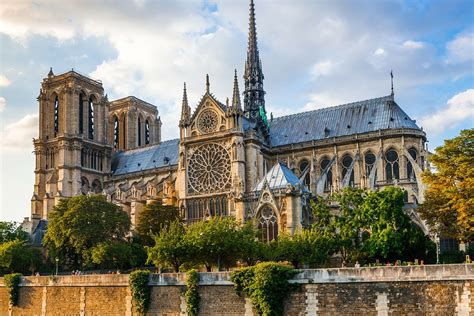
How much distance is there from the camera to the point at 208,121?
6819 centimetres

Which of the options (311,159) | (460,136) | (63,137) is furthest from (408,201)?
(63,137)

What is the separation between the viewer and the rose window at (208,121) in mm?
67688

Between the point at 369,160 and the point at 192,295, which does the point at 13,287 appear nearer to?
the point at 192,295

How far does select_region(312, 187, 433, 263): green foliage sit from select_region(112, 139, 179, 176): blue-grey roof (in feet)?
124

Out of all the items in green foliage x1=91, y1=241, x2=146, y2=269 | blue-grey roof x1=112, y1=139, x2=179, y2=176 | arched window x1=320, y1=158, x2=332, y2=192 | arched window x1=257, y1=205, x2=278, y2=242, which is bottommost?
green foliage x1=91, y1=241, x2=146, y2=269

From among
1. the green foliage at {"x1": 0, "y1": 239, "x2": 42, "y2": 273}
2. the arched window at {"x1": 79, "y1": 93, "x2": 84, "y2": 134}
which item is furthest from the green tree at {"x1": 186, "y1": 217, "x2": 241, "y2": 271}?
the arched window at {"x1": 79, "y1": 93, "x2": 84, "y2": 134}

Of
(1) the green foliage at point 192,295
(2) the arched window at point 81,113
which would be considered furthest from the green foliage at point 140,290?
(2) the arched window at point 81,113

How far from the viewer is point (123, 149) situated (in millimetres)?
94938

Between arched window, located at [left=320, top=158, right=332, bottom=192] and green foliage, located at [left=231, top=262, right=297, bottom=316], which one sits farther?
arched window, located at [left=320, top=158, right=332, bottom=192]

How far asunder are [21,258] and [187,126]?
22413 mm

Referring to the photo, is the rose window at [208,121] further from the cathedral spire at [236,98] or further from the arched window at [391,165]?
the arched window at [391,165]

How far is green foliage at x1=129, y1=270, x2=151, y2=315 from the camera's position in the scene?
3681 centimetres

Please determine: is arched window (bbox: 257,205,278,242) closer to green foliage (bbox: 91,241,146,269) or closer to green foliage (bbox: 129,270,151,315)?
green foliage (bbox: 91,241,146,269)

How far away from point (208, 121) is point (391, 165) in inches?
734
